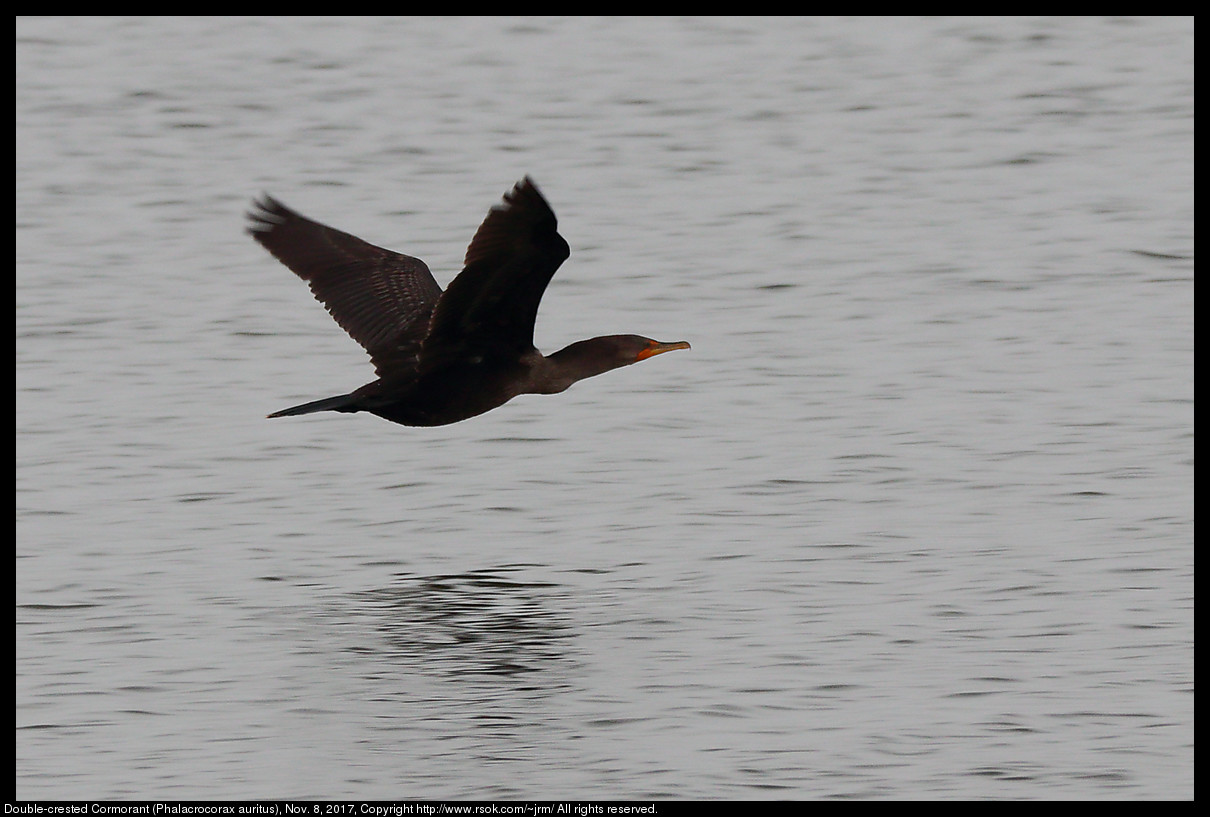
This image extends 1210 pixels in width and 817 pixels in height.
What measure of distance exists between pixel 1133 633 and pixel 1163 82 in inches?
447

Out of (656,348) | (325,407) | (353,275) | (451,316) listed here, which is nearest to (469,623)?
(325,407)

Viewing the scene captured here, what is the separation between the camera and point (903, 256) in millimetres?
14359

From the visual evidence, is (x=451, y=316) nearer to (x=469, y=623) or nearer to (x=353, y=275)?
(x=469, y=623)

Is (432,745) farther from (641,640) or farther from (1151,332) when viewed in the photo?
(1151,332)

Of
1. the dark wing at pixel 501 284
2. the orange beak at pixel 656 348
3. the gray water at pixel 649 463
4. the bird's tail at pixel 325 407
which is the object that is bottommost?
the gray water at pixel 649 463

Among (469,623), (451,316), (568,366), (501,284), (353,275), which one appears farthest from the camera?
(353,275)

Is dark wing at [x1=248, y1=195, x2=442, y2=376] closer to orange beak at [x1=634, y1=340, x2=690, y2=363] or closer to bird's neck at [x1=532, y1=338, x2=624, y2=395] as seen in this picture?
bird's neck at [x1=532, y1=338, x2=624, y2=395]

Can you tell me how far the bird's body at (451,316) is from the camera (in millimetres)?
7973

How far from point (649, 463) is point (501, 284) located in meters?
2.70

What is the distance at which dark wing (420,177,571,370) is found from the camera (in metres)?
7.78

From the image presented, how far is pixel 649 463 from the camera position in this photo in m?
10.8

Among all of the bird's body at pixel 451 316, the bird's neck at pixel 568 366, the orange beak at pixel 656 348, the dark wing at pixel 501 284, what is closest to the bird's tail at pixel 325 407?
the bird's body at pixel 451 316

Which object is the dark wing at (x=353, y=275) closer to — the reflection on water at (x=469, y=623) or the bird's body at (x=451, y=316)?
the bird's body at (x=451, y=316)
